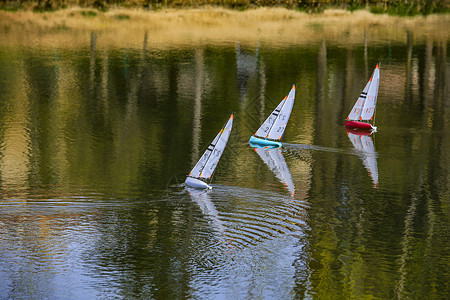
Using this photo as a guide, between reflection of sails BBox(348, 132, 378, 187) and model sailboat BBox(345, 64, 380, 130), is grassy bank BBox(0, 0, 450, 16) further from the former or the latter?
reflection of sails BBox(348, 132, 378, 187)

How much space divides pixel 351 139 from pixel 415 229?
18.6 m

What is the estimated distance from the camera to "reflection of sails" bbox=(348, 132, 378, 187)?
47.3m

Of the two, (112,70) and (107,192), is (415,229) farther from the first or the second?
(112,70)

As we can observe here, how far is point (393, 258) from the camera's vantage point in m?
33.7

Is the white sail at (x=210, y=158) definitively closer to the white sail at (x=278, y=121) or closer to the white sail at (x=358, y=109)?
the white sail at (x=278, y=121)

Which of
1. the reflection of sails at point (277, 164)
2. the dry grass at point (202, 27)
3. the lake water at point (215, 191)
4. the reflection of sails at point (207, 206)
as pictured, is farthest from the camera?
the dry grass at point (202, 27)

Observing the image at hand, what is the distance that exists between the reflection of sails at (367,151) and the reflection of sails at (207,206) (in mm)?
10001

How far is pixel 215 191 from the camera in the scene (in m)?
41.8

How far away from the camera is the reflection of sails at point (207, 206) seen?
36844 mm

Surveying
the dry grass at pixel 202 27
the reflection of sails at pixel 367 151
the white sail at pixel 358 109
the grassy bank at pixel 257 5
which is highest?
the grassy bank at pixel 257 5

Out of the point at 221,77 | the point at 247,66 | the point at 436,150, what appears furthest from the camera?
the point at 247,66

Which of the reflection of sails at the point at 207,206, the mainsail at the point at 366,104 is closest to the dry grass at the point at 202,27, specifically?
the mainsail at the point at 366,104

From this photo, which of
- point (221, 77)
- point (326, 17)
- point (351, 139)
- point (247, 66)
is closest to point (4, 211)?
point (351, 139)

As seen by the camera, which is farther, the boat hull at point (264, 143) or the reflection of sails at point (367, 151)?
the boat hull at point (264, 143)
